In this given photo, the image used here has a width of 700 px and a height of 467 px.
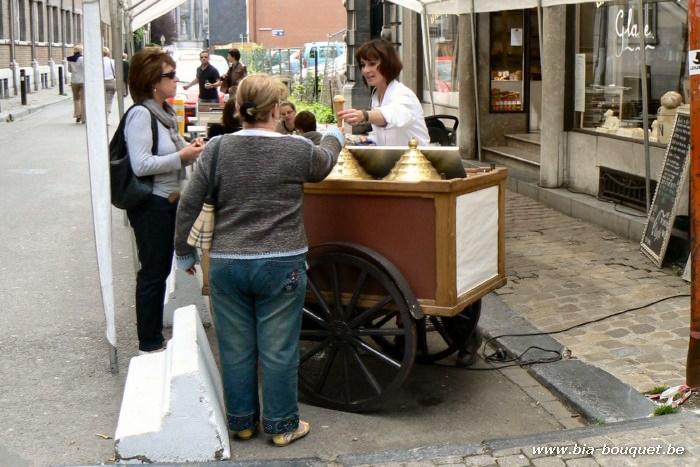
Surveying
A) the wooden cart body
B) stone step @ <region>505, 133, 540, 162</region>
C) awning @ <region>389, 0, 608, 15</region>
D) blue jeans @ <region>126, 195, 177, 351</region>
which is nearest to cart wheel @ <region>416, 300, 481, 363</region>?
the wooden cart body

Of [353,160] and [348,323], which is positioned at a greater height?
[353,160]

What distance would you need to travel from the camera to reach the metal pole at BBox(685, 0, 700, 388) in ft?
15.4

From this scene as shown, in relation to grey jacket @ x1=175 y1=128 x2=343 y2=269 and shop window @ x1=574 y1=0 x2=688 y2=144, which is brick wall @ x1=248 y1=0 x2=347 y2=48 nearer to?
shop window @ x1=574 y1=0 x2=688 y2=144

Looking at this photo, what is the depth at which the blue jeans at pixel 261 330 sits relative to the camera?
4.39 m

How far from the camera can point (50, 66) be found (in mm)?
42781

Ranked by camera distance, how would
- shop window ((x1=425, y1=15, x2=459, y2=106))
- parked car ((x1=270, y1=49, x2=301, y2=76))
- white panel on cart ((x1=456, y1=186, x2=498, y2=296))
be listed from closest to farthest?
white panel on cart ((x1=456, y1=186, x2=498, y2=296))
shop window ((x1=425, y1=15, x2=459, y2=106))
parked car ((x1=270, y1=49, x2=301, y2=76))

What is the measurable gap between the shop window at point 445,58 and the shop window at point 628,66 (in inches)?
193

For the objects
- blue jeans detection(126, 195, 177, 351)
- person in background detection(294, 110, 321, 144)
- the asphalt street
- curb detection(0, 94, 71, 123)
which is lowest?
the asphalt street

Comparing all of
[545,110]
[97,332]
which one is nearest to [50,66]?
[545,110]

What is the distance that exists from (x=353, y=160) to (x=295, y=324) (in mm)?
1038

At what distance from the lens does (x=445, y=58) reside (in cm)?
1686

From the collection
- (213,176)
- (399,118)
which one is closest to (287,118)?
(399,118)

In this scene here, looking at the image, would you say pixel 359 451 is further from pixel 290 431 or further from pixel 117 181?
pixel 117 181

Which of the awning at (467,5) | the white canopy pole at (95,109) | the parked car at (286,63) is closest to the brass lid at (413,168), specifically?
the white canopy pole at (95,109)
